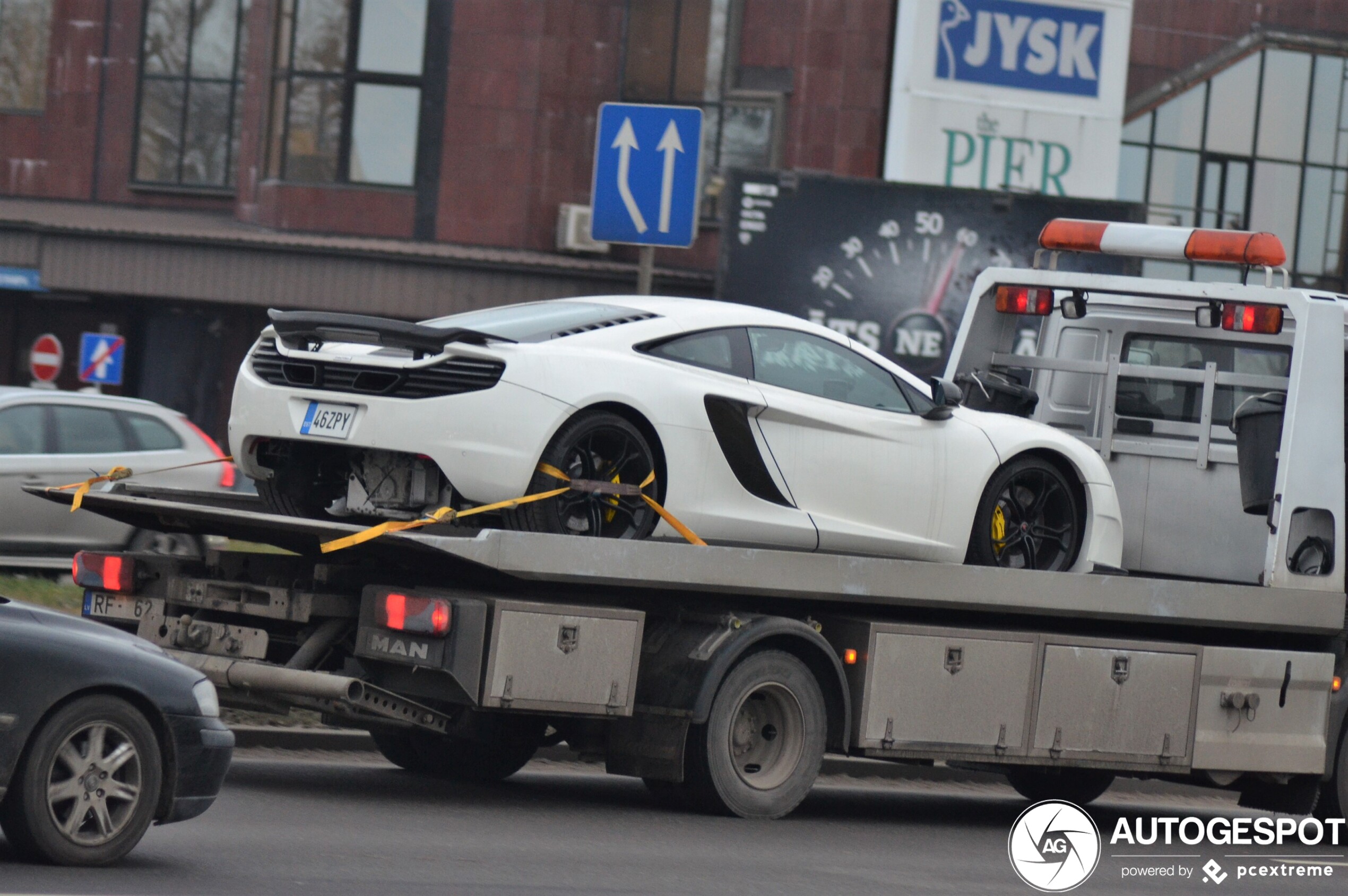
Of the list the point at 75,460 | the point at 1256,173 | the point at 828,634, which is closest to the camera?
the point at 828,634

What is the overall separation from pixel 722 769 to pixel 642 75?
68.9ft

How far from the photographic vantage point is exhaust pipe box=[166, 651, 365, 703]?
826 cm

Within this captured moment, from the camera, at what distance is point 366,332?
8617 millimetres

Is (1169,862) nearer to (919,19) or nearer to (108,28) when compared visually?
(919,19)

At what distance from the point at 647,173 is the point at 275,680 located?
6033mm

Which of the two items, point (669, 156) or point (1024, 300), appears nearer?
point (1024, 300)

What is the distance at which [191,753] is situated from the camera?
6.98 meters

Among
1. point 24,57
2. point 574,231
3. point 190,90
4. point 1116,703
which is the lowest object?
point 1116,703

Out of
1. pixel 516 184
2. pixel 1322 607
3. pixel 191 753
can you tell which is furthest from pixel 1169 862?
pixel 516 184

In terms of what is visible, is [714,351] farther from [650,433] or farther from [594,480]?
[594,480]

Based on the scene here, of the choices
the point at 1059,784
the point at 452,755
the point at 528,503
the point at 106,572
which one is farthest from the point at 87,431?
the point at 528,503

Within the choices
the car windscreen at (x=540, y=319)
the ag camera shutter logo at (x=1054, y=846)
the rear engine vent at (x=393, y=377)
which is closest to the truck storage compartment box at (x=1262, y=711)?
the ag camera shutter logo at (x=1054, y=846)

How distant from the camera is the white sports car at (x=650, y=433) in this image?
841cm

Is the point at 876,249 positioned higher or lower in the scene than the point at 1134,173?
lower
